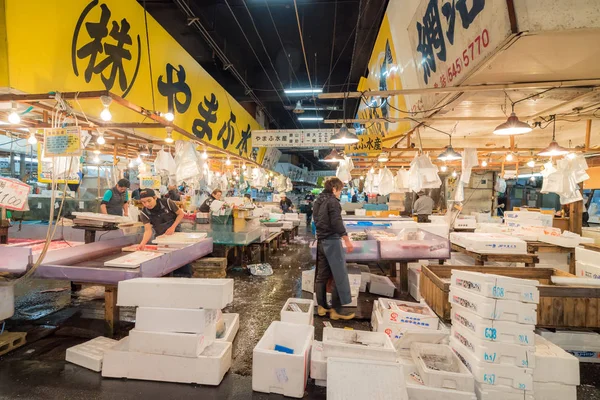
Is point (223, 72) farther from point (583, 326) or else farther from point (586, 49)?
point (583, 326)

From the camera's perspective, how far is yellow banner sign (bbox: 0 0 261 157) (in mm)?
4004

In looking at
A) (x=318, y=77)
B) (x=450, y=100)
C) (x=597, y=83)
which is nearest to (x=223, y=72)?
(x=318, y=77)

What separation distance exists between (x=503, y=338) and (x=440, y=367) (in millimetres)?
677

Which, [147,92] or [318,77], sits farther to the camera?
[318,77]

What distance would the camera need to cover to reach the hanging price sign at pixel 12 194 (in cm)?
387

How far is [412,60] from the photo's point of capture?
5.69m

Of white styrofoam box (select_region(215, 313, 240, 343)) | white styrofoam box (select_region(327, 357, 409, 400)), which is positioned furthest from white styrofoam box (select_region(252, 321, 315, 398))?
white styrofoam box (select_region(215, 313, 240, 343))

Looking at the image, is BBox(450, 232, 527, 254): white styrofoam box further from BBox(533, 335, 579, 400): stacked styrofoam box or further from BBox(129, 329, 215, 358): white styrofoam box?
BBox(129, 329, 215, 358): white styrofoam box

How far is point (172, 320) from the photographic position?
3225mm

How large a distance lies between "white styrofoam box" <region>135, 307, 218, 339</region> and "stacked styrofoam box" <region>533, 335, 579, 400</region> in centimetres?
337

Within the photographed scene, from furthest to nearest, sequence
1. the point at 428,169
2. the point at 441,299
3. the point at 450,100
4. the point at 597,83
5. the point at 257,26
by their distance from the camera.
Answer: the point at 257,26 → the point at 428,169 → the point at 450,100 → the point at 441,299 → the point at 597,83

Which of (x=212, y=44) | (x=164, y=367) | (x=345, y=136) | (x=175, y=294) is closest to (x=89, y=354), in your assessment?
(x=164, y=367)

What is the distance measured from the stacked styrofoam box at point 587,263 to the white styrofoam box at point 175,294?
6.30 metres

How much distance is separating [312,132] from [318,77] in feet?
10.1
